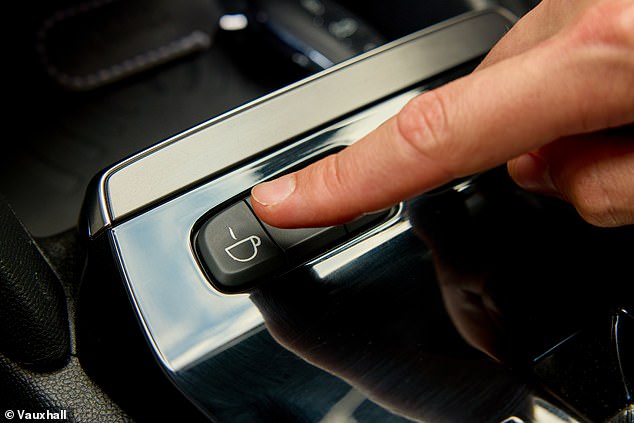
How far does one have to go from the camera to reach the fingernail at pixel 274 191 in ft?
1.52

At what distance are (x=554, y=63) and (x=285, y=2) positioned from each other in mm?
560

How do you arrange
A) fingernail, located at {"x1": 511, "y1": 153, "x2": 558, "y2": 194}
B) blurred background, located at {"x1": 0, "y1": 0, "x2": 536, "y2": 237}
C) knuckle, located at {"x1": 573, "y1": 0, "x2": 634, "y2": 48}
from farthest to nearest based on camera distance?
blurred background, located at {"x1": 0, "y1": 0, "x2": 536, "y2": 237}
fingernail, located at {"x1": 511, "y1": 153, "x2": 558, "y2": 194}
knuckle, located at {"x1": 573, "y1": 0, "x2": 634, "y2": 48}

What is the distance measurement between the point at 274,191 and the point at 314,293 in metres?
0.08

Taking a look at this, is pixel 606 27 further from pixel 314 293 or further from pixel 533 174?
pixel 314 293

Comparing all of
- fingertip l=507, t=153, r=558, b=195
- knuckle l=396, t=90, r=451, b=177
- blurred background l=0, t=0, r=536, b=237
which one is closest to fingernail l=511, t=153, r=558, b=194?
fingertip l=507, t=153, r=558, b=195

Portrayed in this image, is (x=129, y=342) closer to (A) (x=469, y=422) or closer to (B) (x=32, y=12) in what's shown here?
(A) (x=469, y=422)

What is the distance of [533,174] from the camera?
50 centimetres

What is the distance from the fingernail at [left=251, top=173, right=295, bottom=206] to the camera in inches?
18.2

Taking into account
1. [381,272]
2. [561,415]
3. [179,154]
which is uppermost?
[179,154]

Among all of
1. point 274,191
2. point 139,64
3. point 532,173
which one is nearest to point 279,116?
A: point 274,191

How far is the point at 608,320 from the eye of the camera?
527 mm

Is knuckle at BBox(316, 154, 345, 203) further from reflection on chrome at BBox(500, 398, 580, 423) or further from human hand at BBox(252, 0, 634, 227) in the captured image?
reflection on chrome at BBox(500, 398, 580, 423)

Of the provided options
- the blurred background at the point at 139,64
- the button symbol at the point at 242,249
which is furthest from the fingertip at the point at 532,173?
the blurred background at the point at 139,64

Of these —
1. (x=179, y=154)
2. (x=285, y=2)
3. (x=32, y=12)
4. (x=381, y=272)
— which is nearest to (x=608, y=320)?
(x=381, y=272)
